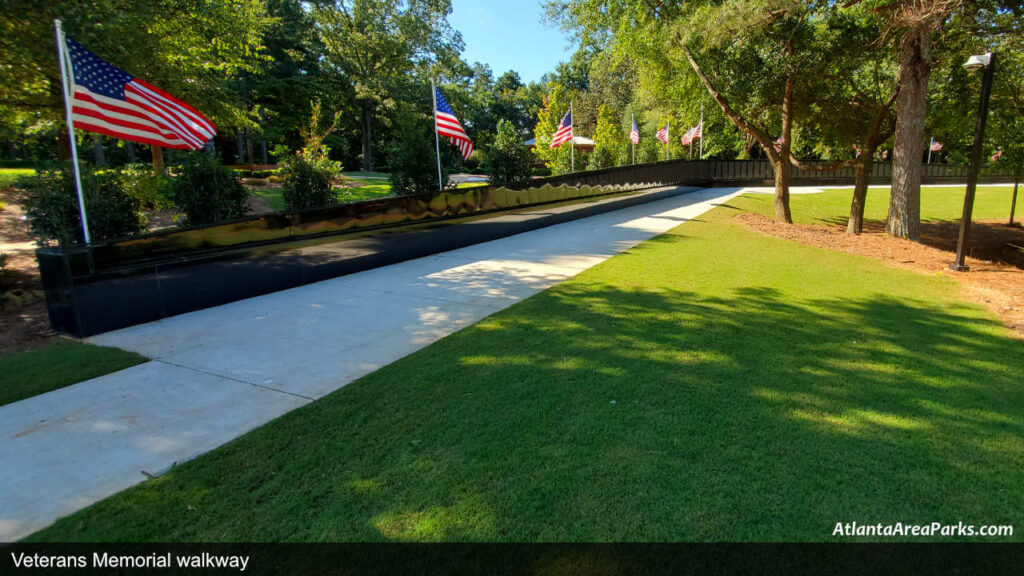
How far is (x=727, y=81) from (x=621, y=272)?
10.0 meters

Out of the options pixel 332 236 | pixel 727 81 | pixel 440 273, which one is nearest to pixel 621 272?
pixel 440 273

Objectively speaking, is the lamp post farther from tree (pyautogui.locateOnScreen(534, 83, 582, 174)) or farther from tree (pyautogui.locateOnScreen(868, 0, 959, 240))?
tree (pyautogui.locateOnScreen(534, 83, 582, 174))

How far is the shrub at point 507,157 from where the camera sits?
1392cm

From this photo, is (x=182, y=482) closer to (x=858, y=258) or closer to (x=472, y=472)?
(x=472, y=472)

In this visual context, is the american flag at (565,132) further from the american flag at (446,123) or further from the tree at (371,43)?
the tree at (371,43)

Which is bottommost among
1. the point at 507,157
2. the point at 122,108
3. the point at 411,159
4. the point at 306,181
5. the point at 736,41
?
the point at 306,181

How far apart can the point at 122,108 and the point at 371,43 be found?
118ft

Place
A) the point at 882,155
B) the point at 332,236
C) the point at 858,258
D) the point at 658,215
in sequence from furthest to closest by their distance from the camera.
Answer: the point at 882,155 < the point at 658,215 < the point at 858,258 < the point at 332,236

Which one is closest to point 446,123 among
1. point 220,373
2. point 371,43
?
point 220,373

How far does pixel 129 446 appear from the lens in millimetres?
3516

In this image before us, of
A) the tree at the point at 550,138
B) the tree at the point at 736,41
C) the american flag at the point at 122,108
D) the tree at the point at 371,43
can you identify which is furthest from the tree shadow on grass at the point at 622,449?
the tree at the point at 371,43

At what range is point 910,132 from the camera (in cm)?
1273

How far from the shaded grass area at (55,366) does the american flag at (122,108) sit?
2.43 metres

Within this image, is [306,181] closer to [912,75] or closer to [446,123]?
[446,123]
